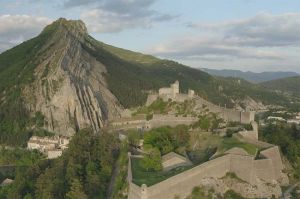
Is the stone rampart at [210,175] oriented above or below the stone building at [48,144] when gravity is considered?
above

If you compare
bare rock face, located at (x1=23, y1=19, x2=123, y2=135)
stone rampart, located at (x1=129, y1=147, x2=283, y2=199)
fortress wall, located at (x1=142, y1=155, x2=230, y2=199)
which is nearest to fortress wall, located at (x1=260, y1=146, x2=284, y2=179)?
stone rampart, located at (x1=129, y1=147, x2=283, y2=199)

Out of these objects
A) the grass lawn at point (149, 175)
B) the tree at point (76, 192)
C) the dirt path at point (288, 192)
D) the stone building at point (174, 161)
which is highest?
the stone building at point (174, 161)

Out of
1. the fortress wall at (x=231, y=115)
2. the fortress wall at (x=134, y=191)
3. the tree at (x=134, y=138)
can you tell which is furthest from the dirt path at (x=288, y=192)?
the tree at (x=134, y=138)

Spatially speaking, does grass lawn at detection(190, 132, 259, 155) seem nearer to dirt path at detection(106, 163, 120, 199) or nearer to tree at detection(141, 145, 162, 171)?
tree at detection(141, 145, 162, 171)

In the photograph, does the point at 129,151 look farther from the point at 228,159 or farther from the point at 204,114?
the point at 228,159

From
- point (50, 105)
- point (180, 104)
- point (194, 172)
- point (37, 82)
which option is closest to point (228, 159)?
A: point (194, 172)

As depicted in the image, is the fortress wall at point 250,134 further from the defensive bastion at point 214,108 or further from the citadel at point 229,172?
the defensive bastion at point 214,108

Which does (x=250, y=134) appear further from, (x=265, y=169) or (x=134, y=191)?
(x=134, y=191)
